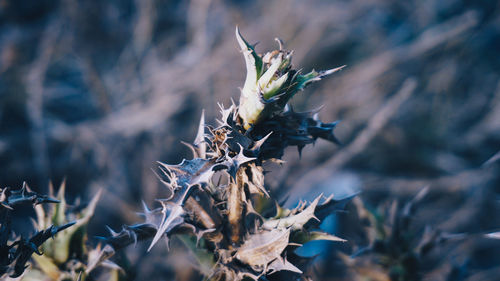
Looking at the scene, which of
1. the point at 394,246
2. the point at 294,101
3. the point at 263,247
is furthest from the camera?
the point at 294,101

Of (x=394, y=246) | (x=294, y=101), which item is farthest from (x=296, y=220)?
(x=294, y=101)

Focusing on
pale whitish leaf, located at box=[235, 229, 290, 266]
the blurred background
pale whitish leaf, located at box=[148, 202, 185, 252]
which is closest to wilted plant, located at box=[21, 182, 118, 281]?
pale whitish leaf, located at box=[148, 202, 185, 252]

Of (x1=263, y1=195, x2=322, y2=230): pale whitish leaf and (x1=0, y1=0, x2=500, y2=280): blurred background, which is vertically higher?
(x1=0, y1=0, x2=500, y2=280): blurred background

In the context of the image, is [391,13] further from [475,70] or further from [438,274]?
[438,274]

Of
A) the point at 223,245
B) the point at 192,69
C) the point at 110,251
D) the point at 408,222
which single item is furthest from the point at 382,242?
the point at 192,69

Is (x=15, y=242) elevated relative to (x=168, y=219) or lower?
lower

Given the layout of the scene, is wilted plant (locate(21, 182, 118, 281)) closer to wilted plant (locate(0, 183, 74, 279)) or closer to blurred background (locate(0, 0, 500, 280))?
wilted plant (locate(0, 183, 74, 279))

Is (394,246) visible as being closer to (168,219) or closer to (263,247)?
(263,247)
